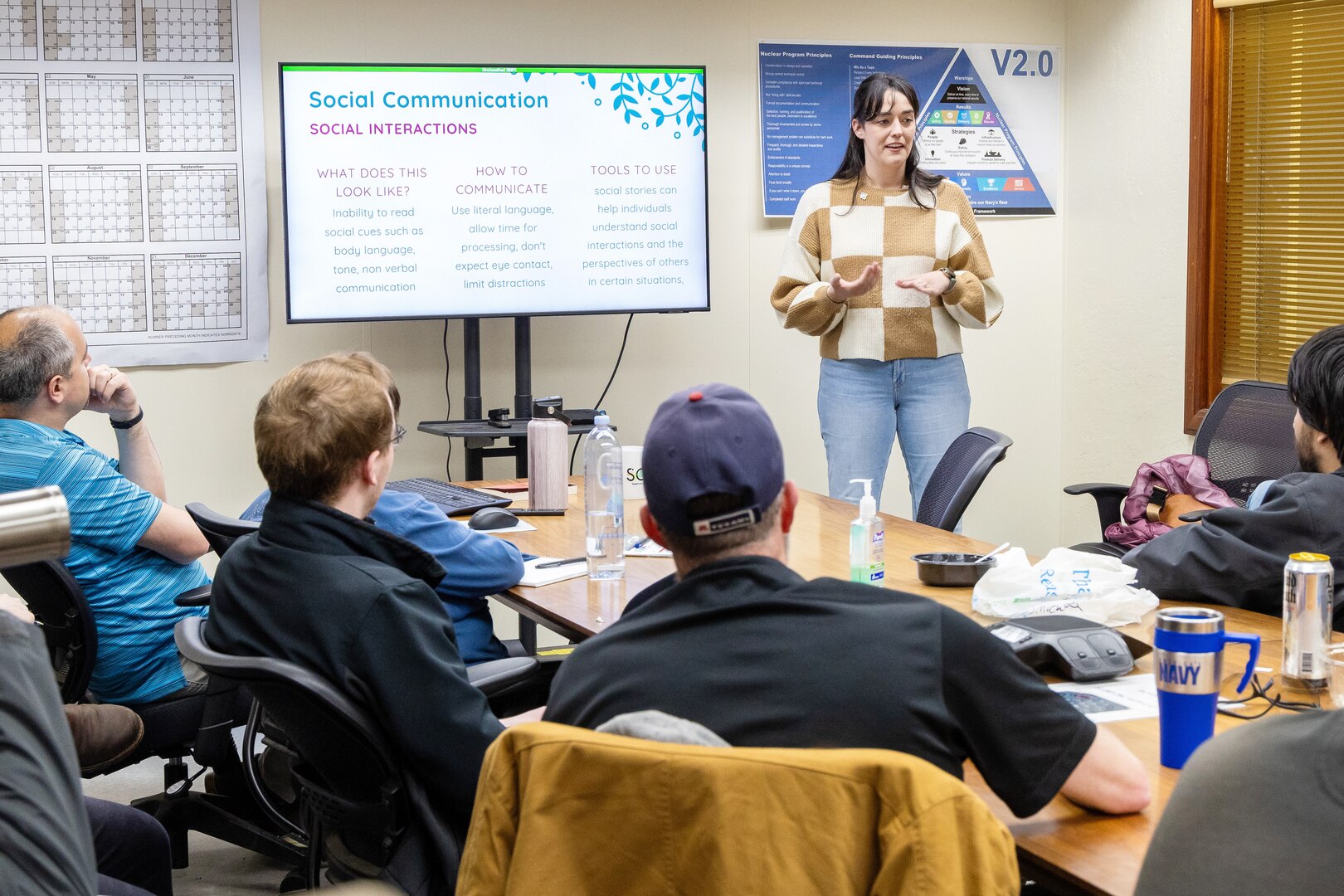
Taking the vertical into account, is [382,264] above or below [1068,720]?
above

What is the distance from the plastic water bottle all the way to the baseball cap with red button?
3.79 ft

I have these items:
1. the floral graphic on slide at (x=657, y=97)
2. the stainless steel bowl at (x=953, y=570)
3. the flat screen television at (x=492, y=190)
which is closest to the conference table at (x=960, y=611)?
the stainless steel bowl at (x=953, y=570)

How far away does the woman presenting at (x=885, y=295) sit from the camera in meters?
4.03

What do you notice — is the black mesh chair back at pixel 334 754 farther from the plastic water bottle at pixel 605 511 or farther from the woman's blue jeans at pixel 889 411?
the woman's blue jeans at pixel 889 411

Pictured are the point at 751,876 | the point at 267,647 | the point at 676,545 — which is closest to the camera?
the point at 751,876

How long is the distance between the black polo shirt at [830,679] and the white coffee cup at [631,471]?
6.19 ft

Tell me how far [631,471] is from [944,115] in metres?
2.49

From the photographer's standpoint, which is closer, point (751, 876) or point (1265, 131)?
point (751, 876)

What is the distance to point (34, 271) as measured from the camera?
4.23 m

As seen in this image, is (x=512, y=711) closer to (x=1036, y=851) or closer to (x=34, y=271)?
(x=1036, y=851)

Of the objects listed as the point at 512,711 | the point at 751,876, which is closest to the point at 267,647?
the point at 512,711

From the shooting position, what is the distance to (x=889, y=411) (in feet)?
13.6

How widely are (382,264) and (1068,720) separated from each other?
10.8 ft

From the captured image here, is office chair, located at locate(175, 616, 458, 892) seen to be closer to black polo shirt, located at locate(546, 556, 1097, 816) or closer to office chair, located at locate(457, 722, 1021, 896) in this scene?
black polo shirt, located at locate(546, 556, 1097, 816)
